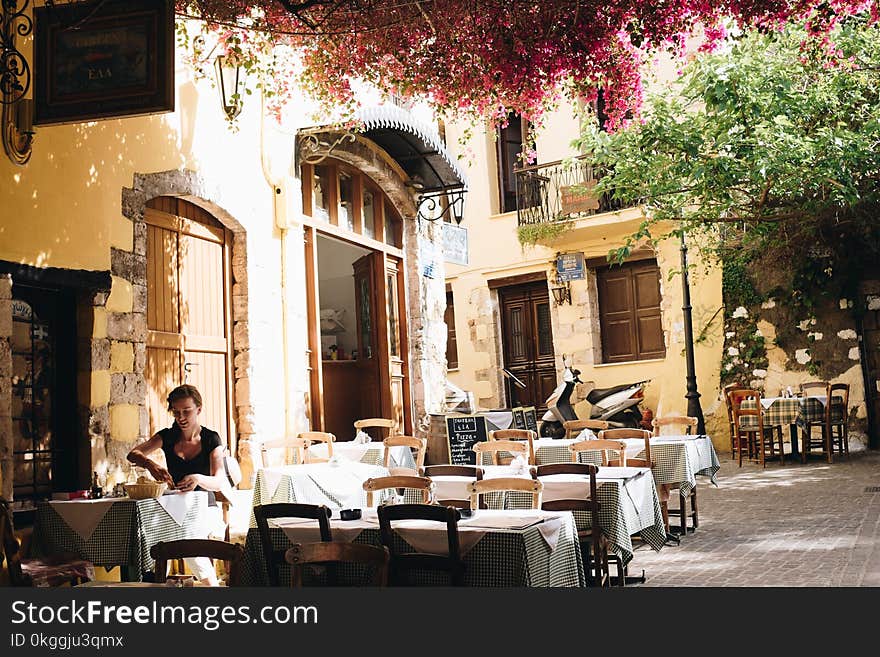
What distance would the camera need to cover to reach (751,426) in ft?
42.6

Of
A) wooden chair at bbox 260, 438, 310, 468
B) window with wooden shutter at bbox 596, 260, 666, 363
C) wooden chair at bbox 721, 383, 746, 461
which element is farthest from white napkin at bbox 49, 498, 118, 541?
window with wooden shutter at bbox 596, 260, 666, 363

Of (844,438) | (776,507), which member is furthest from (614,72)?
(844,438)

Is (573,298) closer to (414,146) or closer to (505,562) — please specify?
(414,146)

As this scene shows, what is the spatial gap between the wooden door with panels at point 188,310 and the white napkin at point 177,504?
7.05 ft

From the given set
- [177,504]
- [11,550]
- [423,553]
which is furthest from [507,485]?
[11,550]

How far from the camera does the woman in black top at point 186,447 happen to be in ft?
20.0

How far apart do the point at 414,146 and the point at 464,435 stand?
3.60 m

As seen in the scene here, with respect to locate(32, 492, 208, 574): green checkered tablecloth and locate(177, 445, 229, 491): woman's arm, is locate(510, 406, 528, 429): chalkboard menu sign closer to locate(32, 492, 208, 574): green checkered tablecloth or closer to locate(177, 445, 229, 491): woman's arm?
locate(177, 445, 229, 491): woman's arm

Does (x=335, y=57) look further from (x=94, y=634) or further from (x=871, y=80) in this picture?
(x=871, y=80)

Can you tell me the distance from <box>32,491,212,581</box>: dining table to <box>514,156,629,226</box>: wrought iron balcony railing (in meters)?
12.0

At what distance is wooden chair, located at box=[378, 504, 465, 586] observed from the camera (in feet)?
13.4

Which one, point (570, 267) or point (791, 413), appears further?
point (570, 267)

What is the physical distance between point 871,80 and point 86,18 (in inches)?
374

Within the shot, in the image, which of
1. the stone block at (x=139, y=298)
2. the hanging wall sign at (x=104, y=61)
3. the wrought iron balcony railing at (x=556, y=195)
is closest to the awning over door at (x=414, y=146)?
the stone block at (x=139, y=298)
